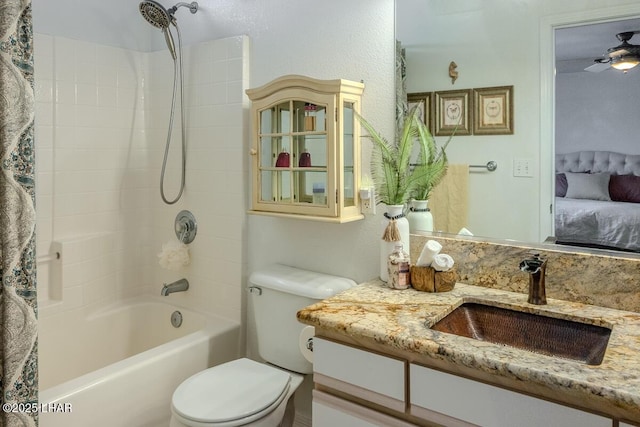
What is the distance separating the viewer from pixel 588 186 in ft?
5.01

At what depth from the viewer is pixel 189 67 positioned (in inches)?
99.7

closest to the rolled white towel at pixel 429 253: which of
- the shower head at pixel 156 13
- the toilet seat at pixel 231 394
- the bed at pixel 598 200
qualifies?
the bed at pixel 598 200

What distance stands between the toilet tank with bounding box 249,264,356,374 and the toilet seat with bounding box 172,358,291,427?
145 millimetres

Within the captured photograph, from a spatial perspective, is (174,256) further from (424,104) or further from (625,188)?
(625,188)

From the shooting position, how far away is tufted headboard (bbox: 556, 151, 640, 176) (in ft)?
4.76

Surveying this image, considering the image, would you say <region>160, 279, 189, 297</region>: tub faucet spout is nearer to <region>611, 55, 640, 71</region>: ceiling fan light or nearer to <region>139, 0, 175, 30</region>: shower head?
<region>139, 0, 175, 30</region>: shower head

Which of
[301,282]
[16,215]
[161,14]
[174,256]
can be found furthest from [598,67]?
[174,256]

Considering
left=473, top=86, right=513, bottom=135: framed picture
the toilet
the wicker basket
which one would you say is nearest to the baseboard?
the toilet

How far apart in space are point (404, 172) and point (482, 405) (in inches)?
34.7

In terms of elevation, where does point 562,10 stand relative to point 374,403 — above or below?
above

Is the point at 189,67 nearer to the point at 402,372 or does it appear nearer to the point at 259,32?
the point at 259,32

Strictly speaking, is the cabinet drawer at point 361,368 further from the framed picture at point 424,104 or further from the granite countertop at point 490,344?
the framed picture at point 424,104

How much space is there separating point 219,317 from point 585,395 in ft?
5.90

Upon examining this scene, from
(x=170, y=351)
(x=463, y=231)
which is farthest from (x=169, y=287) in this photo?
(x=463, y=231)
